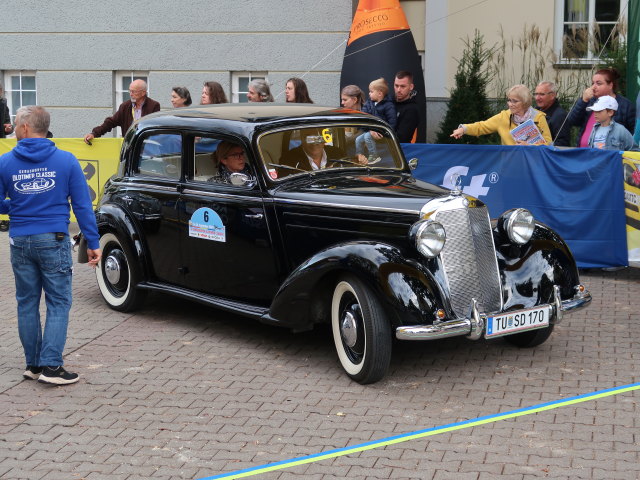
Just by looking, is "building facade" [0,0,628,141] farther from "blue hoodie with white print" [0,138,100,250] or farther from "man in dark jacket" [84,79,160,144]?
"blue hoodie with white print" [0,138,100,250]

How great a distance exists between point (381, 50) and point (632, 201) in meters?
5.84

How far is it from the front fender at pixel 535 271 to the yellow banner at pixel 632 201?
2662 mm

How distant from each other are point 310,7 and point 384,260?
1075 cm

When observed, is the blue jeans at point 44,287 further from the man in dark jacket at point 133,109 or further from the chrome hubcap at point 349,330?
the man in dark jacket at point 133,109

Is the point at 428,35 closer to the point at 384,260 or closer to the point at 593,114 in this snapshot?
the point at 593,114

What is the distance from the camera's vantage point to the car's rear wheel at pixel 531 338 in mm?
6879

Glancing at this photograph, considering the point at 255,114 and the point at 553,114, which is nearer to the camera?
the point at 255,114

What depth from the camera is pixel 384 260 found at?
237 inches

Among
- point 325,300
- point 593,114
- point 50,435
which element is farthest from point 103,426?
point 593,114

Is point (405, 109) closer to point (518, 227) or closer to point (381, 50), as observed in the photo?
point (381, 50)

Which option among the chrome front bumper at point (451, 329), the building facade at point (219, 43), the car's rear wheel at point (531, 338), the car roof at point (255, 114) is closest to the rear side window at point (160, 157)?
the car roof at point (255, 114)

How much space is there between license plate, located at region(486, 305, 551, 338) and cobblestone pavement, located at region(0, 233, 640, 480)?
331 mm

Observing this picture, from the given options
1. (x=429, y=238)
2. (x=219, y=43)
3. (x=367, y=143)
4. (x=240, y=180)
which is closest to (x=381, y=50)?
(x=219, y=43)

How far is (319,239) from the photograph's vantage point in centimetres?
662
